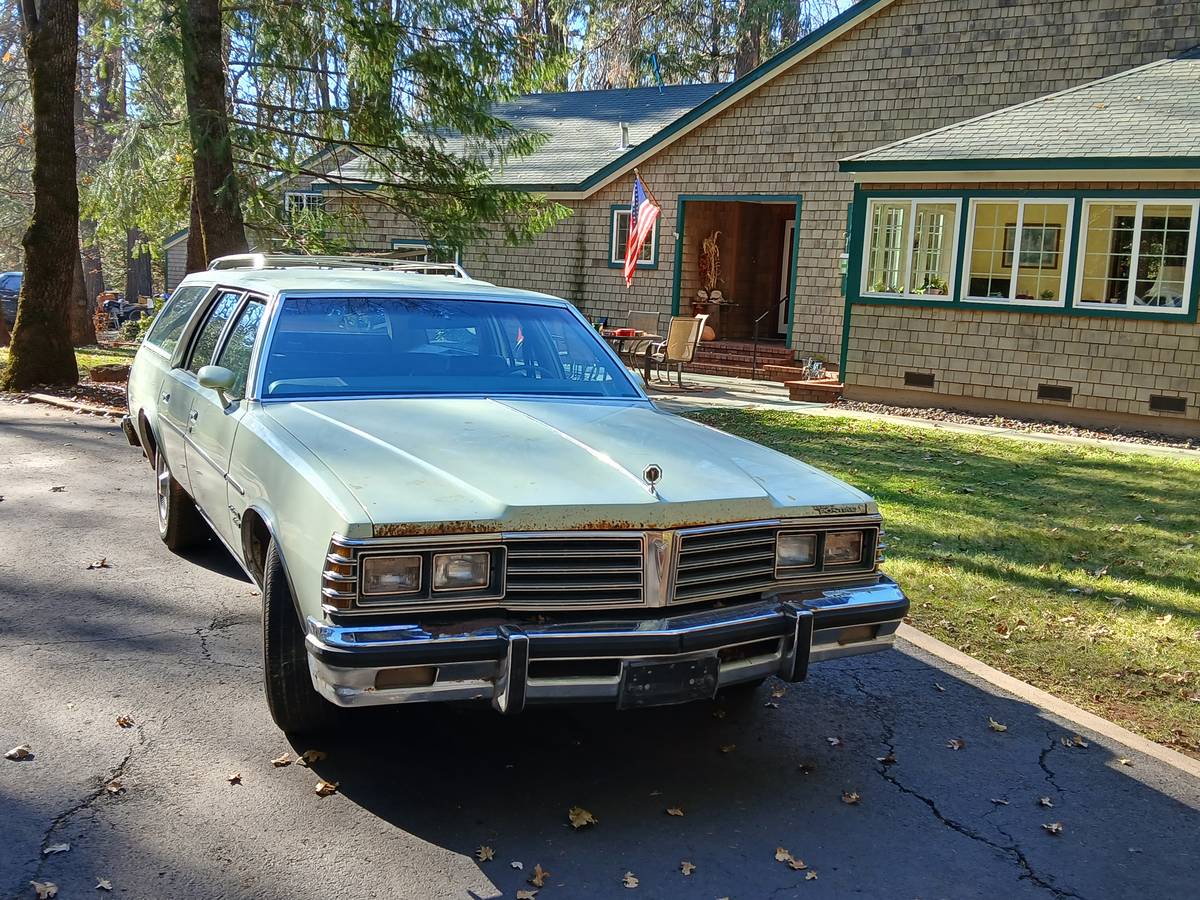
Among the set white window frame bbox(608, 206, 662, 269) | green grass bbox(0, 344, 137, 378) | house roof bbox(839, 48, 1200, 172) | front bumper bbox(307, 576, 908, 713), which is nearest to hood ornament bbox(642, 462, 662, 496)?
front bumper bbox(307, 576, 908, 713)

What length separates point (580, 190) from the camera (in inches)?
851

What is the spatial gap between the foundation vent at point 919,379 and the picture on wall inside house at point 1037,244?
1790 millimetres

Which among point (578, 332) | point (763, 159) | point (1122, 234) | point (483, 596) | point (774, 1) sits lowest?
point (483, 596)

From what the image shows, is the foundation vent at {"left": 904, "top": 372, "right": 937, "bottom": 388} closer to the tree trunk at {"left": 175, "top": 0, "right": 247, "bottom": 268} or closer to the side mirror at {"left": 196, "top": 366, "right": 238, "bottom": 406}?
the tree trunk at {"left": 175, "top": 0, "right": 247, "bottom": 268}

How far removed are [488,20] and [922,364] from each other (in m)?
8.00

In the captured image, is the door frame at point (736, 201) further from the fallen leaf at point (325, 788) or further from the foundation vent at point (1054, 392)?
the fallen leaf at point (325, 788)

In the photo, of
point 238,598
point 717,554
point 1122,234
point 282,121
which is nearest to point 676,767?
point 717,554

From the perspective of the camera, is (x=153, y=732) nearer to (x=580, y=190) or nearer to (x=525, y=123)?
(x=580, y=190)

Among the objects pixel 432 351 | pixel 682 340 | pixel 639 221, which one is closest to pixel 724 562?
pixel 432 351

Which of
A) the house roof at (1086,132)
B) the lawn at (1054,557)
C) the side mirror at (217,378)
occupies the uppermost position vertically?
the house roof at (1086,132)

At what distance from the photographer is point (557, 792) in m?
4.08

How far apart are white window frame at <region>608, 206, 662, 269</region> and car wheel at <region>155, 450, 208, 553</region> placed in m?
15.0

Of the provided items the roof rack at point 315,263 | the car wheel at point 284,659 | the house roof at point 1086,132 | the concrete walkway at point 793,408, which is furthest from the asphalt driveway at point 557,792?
the house roof at point 1086,132

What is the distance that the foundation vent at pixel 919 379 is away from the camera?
1562cm
